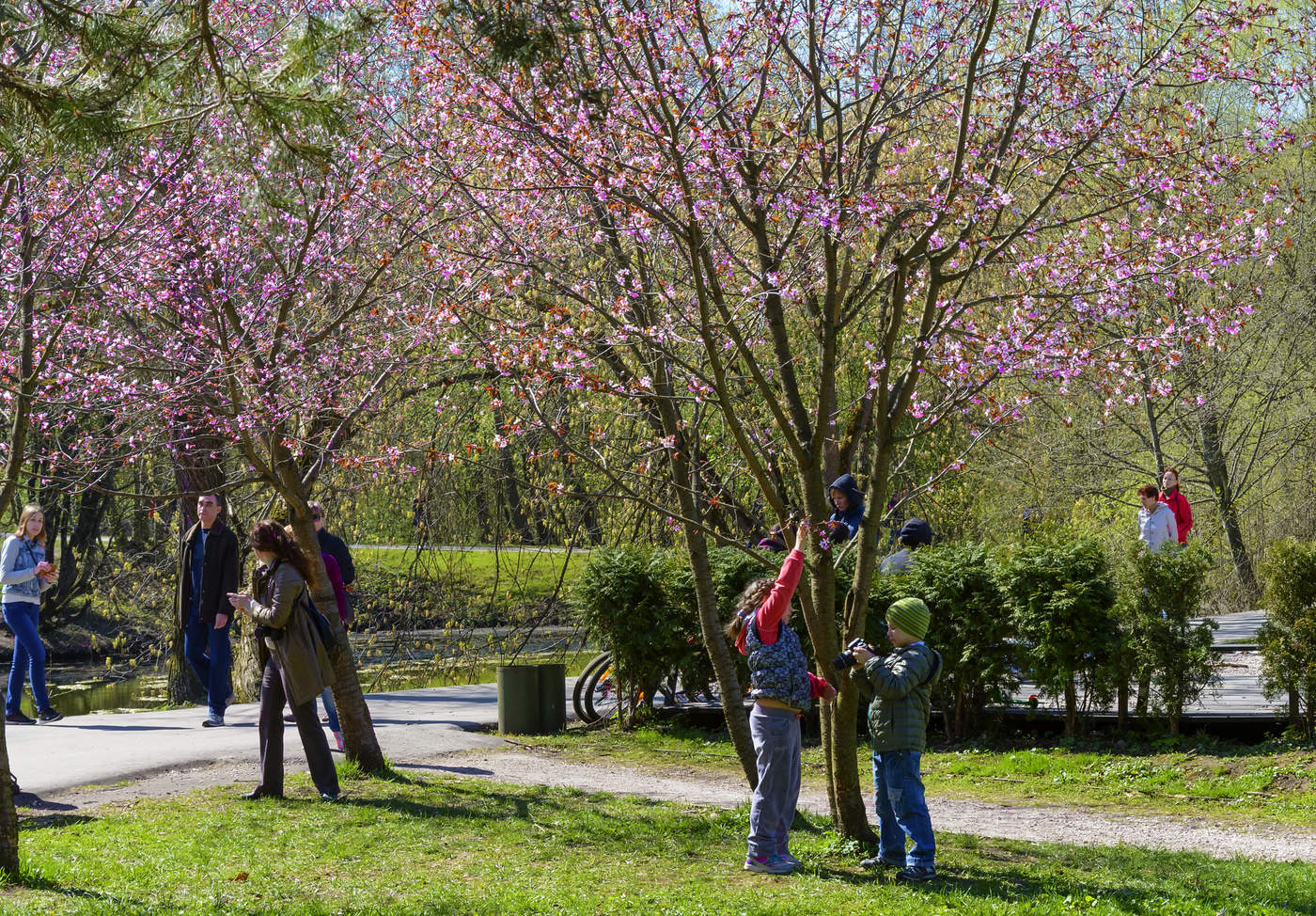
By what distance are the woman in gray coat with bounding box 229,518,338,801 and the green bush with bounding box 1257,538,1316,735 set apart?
6675 mm

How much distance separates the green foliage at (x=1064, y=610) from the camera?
992 cm

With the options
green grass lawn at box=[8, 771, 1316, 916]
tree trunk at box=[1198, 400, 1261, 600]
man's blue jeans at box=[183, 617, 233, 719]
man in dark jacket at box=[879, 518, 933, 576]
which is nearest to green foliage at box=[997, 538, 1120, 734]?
man in dark jacket at box=[879, 518, 933, 576]

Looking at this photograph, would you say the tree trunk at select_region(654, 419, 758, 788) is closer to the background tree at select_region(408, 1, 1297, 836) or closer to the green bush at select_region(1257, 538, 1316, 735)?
the background tree at select_region(408, 1, 1297, 836)

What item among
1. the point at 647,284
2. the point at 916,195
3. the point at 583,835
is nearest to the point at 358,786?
the point at 583,835

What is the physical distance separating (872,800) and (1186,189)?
4328 millimetres

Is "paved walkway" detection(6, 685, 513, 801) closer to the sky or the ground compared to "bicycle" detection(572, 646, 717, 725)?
closer to the ground

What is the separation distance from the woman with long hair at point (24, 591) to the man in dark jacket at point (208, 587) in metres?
1.09

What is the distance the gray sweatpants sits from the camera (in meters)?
6.06

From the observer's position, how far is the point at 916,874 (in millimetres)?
5883

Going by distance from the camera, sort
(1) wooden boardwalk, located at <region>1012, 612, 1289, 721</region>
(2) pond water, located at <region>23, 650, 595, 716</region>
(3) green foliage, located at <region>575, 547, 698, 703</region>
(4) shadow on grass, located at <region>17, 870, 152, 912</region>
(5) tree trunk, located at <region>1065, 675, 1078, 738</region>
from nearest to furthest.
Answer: (4) shadow on grass, located at <region>17, 870, 152, 912</region>
(1) wooden boardwalk, located at <region>1012, 612, 1289, 721</region>
(5) tree trunk, located at <region>1065, 675, 1078, 738</region>
(3) green foliage, located at <region>575, 547, 698, 703</region>
(2) pond water, located at <region>23, 650, 595, 716</region>

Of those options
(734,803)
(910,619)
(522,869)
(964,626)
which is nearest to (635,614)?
(964,626)

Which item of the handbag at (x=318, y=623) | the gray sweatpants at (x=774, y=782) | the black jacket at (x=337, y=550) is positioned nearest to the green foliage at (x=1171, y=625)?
the gray sweatpants at (x=774, y=782)

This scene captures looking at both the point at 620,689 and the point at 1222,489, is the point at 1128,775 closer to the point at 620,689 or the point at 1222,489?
the point at 620,689

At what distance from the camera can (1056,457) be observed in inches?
837
